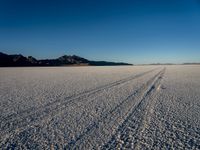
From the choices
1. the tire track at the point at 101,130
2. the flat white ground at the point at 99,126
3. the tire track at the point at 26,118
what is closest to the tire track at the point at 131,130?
the flat white ground at the point at 99,126

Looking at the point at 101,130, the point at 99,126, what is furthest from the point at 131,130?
the point at 99,126

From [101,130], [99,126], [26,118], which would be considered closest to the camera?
[101,130]

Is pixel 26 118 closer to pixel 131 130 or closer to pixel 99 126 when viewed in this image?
pixel 99 126

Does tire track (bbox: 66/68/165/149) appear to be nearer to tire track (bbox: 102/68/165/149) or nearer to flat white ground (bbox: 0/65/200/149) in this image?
flat white ground (bbox: 0/65/200/149)

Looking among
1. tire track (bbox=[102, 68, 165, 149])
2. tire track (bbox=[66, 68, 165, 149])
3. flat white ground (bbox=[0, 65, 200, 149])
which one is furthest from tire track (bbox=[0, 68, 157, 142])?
tire track (bbox=[102, 68, 165, 149])

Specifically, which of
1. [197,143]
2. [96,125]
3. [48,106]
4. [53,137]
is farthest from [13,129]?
[197,143]

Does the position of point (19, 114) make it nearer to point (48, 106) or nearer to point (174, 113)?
point (48, 106)

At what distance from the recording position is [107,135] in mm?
4473

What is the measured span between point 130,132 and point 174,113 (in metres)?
2.39

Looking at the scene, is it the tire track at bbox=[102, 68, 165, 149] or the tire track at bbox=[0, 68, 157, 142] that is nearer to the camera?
the tire track at bbox=[102, 68, 165, 149]

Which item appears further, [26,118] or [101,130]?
[26,118]

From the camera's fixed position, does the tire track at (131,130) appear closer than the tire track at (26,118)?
Yes

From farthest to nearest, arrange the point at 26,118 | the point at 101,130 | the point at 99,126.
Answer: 1. the point at 26,118
2. the point at 99,126
3. the point at 101,130

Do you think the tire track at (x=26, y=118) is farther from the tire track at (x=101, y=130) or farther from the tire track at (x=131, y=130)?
the tire track at (x=131, y=130)
